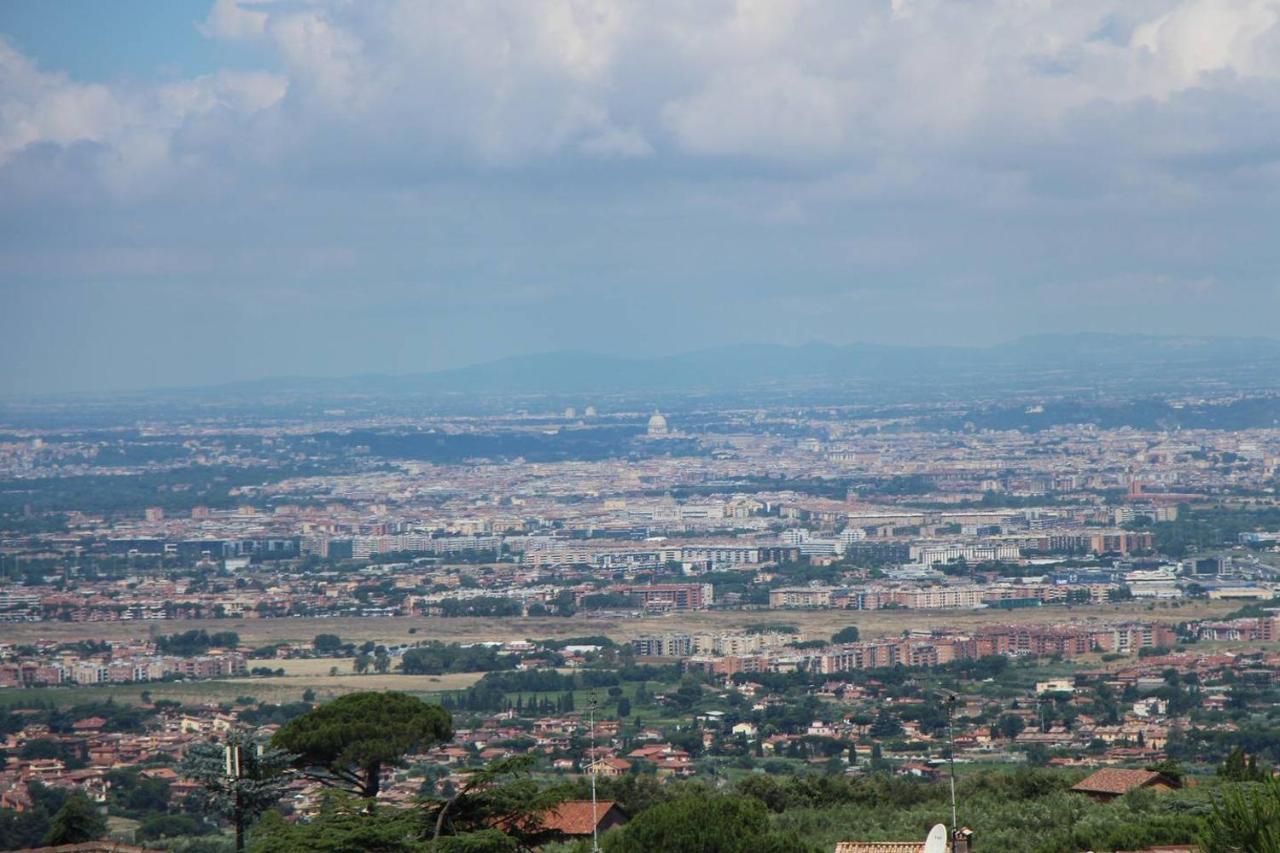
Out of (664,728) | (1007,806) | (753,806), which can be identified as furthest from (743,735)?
(753,806)

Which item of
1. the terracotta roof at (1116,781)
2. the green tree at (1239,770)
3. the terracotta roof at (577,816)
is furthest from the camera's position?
the terracotta roof at (1116,781)

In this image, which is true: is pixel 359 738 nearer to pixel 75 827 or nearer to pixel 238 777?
pixel 75 827

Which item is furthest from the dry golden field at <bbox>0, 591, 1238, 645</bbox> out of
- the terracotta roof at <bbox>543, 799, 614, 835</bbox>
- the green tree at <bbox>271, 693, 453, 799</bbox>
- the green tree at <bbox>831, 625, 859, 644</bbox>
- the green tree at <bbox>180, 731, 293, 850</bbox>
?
the green tree at <bbox>180, 731, 293, 850</bbox>

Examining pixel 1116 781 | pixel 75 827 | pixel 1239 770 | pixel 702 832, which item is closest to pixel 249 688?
pixel 75 827

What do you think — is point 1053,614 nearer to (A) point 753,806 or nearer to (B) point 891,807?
(B) point 891,807

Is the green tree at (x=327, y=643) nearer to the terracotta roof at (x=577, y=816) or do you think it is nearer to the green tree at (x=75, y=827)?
the green tree at (x=75, y=827)

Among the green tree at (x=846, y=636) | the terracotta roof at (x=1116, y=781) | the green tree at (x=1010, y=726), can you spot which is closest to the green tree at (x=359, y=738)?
the terracotta roof at (x=1116, y=781)

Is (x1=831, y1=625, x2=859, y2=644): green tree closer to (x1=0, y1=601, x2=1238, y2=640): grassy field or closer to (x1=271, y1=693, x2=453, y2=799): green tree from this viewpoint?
(x1=0, y1=601, x2=1238, y2=640): grassy field
